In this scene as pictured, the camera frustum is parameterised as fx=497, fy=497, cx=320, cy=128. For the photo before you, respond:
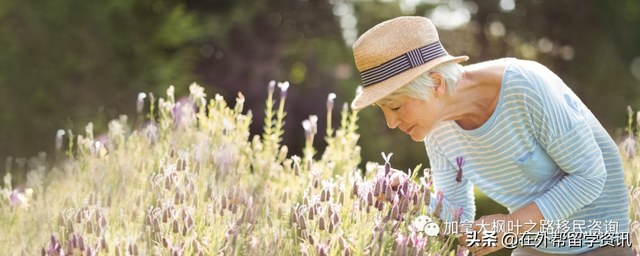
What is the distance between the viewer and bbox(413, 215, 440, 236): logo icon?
1.79m

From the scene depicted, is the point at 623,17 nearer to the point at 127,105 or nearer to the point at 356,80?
the point at 356,80

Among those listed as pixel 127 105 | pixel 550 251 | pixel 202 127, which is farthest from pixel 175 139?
pixel 127 105

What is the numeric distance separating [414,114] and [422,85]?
4.3 inches

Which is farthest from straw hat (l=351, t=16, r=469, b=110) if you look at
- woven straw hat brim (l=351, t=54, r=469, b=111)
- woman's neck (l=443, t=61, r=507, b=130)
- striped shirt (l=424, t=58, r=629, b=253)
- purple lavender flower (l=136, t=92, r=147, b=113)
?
purple lavender flower (l=136, t=92, r=147, b=113)

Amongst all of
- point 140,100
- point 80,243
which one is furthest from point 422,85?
point 140,100

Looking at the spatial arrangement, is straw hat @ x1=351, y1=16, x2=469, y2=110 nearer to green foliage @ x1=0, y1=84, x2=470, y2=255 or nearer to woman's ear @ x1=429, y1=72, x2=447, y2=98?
woman's ear @ x1=429, y1=72, x2=447, y2=98

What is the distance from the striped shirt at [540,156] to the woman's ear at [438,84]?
231 millimetres

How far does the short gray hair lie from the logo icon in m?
0.44

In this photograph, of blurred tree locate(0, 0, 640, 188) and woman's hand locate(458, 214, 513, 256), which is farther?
blurred tree locate(0, 0, 640, 188)

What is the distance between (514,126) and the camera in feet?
6.13

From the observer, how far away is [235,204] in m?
2.02

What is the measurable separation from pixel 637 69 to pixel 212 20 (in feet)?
31.4

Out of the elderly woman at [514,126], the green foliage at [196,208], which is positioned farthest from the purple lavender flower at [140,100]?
the elderly woman at [514,126]

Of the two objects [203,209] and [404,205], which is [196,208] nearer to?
[203,209]
